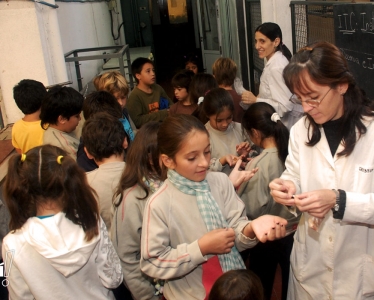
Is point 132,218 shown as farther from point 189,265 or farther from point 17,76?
point 17,76

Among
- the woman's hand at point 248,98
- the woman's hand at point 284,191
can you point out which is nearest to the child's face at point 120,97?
the woman's hand at point 248,98

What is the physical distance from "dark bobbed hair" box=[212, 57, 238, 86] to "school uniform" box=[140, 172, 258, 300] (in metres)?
2.43

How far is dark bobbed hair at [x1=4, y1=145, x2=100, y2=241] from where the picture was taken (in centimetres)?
189

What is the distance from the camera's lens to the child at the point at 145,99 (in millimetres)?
4645

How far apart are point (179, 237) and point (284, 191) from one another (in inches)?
20.3

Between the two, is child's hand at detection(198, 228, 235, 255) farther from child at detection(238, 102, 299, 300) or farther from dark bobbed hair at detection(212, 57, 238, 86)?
dark bobbed hair at detection(212, 57, 238, 86)

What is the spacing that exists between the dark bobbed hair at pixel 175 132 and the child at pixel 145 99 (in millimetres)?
2516

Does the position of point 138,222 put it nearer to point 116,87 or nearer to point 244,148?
point 244,148

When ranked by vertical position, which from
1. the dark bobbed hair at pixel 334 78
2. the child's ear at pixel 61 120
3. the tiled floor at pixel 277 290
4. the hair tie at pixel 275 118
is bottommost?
the tiled floor at pixel 277 290

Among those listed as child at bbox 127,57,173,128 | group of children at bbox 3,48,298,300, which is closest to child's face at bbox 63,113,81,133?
group of children at bbox 3,48,298,300

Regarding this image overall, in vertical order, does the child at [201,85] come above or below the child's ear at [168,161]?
above

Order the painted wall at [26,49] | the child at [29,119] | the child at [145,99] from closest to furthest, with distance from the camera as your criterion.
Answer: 1. the child at [29,119]
2. the child at [145,99]
3. the painted wall at [26,49]

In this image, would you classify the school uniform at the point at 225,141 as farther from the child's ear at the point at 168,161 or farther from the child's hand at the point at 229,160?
the child's ear at the point at 168,161

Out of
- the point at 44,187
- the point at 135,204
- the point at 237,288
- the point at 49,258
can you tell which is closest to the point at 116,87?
the point at 135,204
